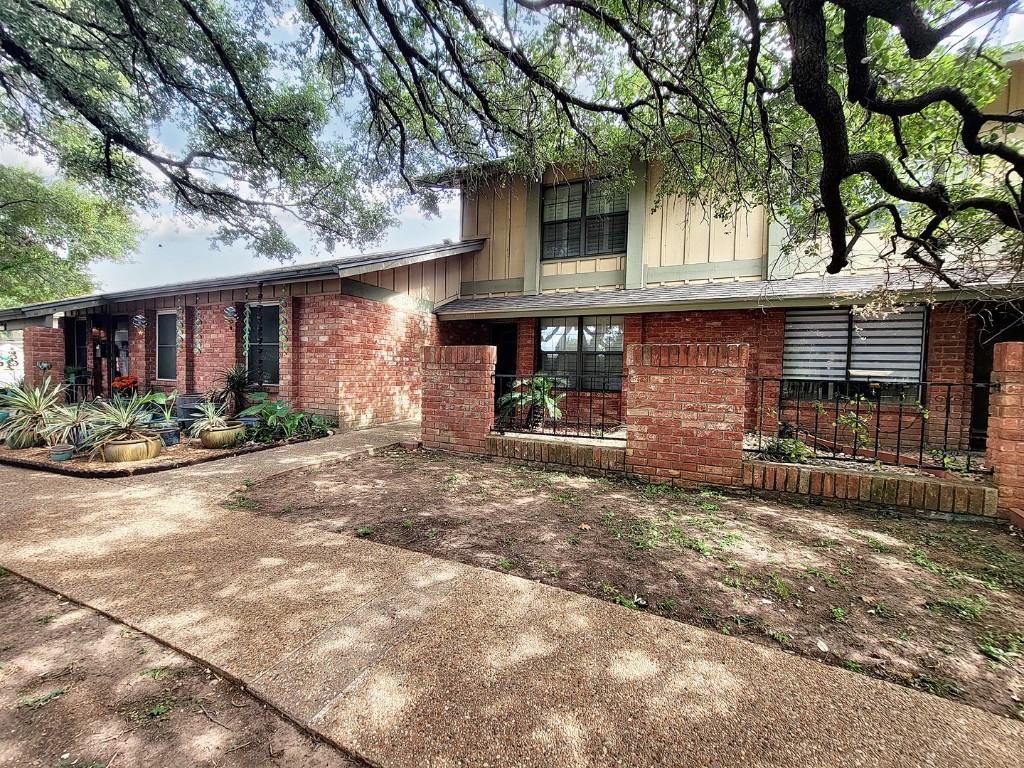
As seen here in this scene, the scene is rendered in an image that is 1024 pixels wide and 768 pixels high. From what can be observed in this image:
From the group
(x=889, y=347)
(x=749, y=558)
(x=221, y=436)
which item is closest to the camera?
(x=749, y=558)

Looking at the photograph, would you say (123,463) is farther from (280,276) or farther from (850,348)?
(850,348)

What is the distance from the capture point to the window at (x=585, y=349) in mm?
8828

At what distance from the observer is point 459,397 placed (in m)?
5.53

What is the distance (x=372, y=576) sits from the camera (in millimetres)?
2439

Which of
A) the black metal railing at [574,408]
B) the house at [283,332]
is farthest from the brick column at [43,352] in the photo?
the black metal railing at [574,408]

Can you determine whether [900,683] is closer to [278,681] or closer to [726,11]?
[278,681]

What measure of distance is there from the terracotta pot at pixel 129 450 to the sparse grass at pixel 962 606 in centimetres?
777

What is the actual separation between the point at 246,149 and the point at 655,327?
8.07 m

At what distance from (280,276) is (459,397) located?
4.31 m

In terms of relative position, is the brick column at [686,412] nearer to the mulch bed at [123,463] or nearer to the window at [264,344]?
the mulch bed at [123,463]

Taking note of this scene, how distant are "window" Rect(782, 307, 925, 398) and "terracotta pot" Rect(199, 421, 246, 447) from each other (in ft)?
30.3

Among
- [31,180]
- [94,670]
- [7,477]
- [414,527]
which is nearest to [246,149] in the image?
[7,477]

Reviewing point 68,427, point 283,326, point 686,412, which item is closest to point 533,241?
point 283,326

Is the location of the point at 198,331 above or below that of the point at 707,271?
below
